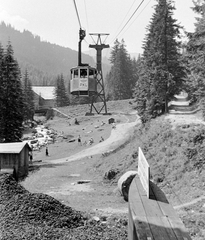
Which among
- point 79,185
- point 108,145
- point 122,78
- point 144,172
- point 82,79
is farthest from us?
point 122,78

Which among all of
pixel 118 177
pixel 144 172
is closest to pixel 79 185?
pixel 118 177

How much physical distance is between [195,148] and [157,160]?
317 cm

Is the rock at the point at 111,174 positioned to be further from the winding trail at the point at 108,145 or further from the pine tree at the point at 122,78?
the pine tree at the point at 122,78

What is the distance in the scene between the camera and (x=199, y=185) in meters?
12.8

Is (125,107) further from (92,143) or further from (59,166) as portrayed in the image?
(59,166)

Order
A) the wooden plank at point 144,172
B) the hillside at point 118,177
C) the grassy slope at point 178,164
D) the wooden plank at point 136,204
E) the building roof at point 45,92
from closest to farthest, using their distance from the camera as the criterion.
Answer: the wooden plank at point 136,204
the wooden plank at point 144,172
the hillside at point 118,177
the grassy slope at point 178,164
the building roof at point 45,92

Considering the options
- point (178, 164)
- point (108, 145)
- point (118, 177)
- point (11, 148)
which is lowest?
point (108, 145)

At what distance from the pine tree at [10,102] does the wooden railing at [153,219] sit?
2897 centimetres

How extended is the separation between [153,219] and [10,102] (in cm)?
3073

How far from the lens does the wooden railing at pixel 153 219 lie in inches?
125

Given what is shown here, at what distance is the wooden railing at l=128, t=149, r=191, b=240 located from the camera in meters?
3.17

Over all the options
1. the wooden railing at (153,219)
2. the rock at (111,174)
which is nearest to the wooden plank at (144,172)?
the wooden railing at (153,219)

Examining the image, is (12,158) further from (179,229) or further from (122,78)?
(122,78)

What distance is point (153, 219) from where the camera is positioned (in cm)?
345
